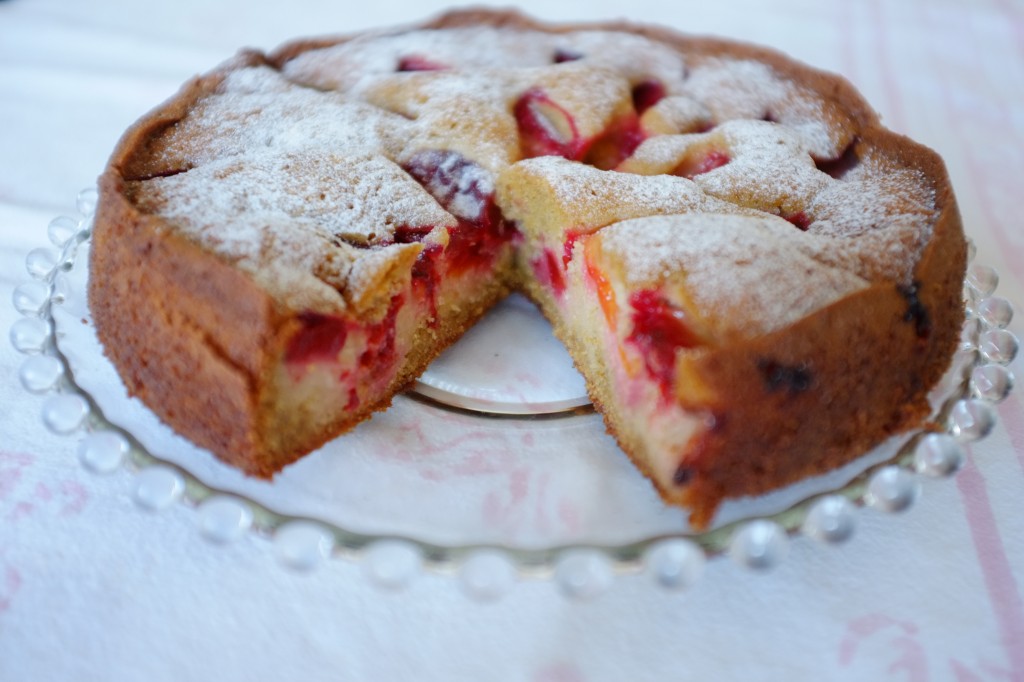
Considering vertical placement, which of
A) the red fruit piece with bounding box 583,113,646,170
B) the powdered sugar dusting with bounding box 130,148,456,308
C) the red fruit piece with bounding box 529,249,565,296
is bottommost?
the red fruit piece with bounding box 529,249,565,296

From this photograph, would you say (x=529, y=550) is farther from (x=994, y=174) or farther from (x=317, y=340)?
(x=994, y=174)

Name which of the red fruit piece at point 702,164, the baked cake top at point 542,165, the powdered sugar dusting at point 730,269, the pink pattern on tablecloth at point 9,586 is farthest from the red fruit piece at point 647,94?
the pink pattern on tablecloth at point 9,586

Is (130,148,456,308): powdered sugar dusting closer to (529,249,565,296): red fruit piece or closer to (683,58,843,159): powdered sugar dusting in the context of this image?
(529,249,565,296): red fruit piece

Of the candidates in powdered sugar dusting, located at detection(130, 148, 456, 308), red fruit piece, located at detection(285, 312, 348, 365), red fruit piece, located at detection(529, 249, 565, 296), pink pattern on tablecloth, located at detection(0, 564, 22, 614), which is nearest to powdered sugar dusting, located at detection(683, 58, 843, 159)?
red fruit piece, located at detection(529, 249, 565, 296)

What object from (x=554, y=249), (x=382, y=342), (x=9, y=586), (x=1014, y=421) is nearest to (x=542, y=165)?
(x=554, y=249)

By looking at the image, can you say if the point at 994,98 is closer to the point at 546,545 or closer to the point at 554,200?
the point at 554,200

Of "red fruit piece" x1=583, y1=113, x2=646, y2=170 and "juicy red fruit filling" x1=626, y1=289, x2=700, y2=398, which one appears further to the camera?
"red fruit piece" x1=583, y1=113, x2=646, y2=170

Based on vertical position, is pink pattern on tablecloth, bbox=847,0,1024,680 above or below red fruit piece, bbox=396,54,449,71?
below
